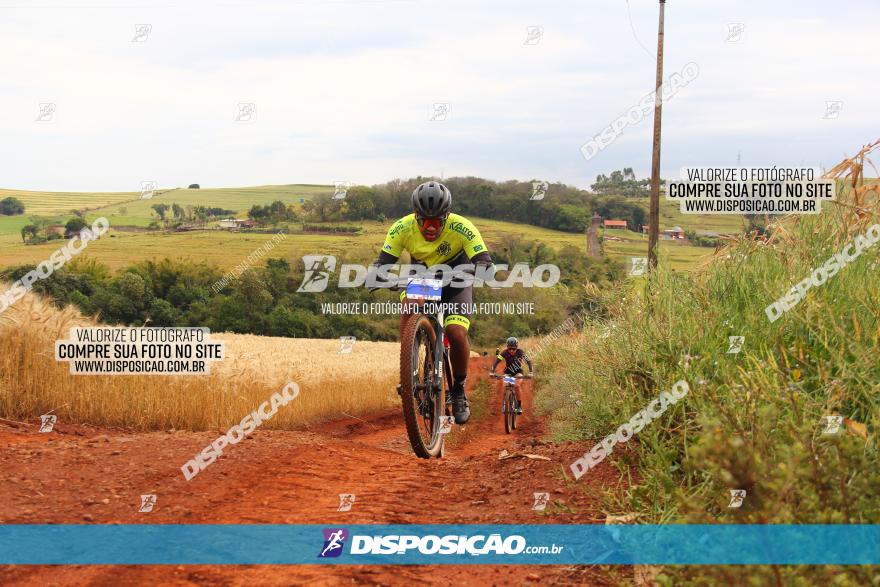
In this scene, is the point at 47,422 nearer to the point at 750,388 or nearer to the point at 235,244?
the point at 750,388

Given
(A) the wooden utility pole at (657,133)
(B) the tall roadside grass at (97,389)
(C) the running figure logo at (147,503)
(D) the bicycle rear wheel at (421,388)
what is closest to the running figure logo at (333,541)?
(C) the running figure logo at (147,503)

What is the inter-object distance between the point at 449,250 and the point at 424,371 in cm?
147

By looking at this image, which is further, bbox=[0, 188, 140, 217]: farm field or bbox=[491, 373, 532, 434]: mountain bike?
bbox=[0, 188, 140, 217]: farm field

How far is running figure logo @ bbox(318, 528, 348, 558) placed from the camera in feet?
16.2

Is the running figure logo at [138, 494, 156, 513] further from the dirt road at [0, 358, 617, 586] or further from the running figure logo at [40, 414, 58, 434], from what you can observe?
the running figure logo at [40, 414, 58, 434]

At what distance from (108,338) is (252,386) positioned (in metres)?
3.12

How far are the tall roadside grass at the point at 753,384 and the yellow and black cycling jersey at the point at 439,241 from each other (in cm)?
163

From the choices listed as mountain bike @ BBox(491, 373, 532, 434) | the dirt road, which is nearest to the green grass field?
mountain bike @ BBox(491, 373, 532, 434)

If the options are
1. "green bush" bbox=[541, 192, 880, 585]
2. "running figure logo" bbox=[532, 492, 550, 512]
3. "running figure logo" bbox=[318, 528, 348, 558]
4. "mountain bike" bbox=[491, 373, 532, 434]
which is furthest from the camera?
"mountain bike" bbox=[491, 373, 532, 434]

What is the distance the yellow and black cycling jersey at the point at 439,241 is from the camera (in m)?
8.68

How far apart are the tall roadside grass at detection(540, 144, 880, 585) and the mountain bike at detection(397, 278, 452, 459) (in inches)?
58.7

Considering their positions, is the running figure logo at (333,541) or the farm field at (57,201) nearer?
the running figure logo at (333,541)

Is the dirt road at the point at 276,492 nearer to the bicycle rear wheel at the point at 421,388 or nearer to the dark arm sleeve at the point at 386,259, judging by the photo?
the bicycle rear wheel at the point at 421,388

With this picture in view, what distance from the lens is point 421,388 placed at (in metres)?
8.03
